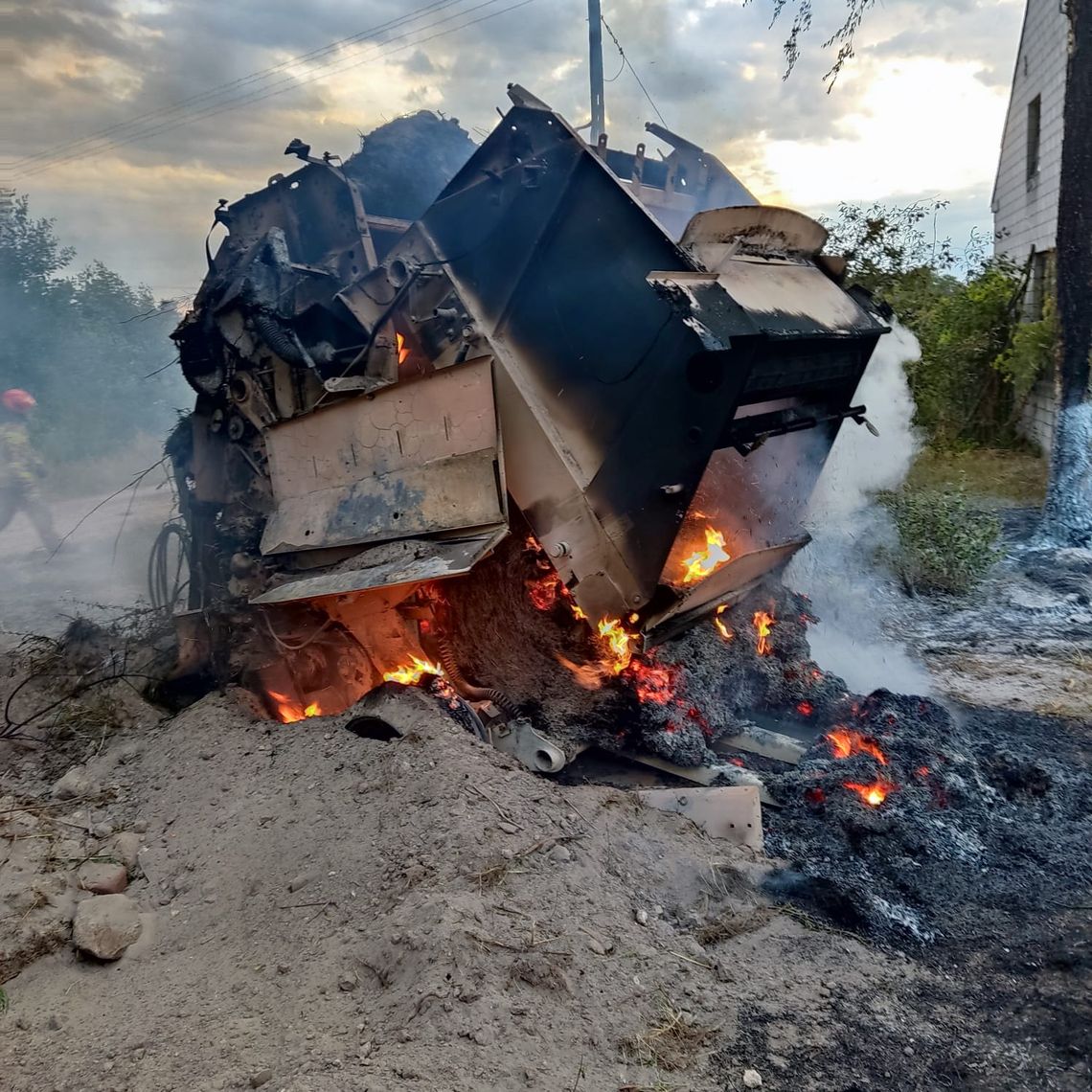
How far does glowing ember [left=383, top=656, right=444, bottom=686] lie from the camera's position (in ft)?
15.9

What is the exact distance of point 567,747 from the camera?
4.65 metres

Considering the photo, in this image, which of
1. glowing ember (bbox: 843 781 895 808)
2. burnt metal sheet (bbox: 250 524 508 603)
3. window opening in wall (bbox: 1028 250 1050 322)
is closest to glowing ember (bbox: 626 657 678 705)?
glowing ember (bbox: 843 781 895 808)

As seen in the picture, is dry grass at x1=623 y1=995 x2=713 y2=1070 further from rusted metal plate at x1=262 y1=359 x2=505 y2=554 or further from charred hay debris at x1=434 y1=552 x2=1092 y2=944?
rusted metal plate at x1=262 y1=359 x2=505 y2=554

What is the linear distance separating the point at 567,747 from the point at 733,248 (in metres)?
2.78

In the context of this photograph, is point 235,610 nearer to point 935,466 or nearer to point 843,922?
point 843,922

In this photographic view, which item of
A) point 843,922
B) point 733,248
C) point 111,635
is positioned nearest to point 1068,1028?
point 843,922

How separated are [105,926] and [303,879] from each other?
0.77 m

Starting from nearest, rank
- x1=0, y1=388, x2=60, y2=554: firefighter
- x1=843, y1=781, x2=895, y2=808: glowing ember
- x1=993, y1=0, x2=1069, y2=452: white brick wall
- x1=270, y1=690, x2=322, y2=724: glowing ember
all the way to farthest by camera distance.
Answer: x1=843, y1=781, x2=895, y2=808: glowing ember < x1=270, y1=690, x2=322, y2=724: glowing ember < x1=0, y1=388, x2=60, y2=554: firefighter < x1=993, y1=0, x2=1069, y2=452: white brick wall

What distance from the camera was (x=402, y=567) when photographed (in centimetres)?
415

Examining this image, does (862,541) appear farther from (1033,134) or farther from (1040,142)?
(1033,134)

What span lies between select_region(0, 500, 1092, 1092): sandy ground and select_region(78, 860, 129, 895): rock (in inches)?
1.5

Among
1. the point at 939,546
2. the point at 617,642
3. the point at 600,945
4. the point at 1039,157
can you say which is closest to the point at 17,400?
the point at 617,642

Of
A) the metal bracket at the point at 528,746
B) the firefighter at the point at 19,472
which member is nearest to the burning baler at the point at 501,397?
the metal bracket at the point at 528,746

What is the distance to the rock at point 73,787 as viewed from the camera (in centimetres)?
433
